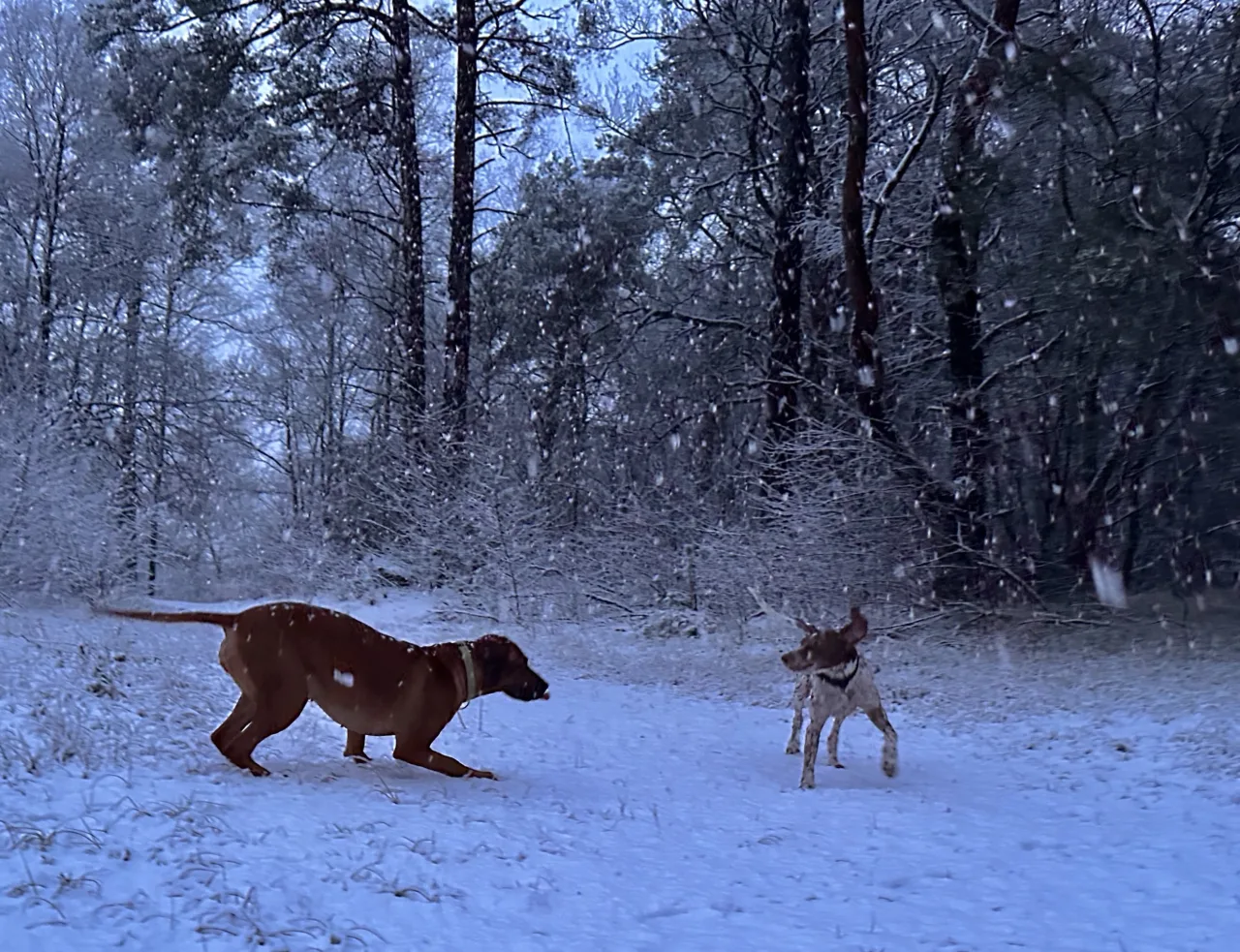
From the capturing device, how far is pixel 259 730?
603 centimetres

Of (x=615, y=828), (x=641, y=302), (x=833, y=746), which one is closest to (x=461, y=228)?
(x=641, y=302)

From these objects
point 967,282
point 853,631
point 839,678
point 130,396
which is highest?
point 967,282

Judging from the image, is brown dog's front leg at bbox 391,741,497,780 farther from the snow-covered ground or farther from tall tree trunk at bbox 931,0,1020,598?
tall tree trunk at bbox 931,0,1020,598

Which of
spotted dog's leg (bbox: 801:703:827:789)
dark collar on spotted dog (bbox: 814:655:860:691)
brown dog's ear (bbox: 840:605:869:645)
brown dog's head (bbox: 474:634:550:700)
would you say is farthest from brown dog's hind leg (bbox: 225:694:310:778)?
brown dog's ear (bbox: 840:605:869:645)

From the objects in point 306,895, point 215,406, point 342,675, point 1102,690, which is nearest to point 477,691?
point 342,675

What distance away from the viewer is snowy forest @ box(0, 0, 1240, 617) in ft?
40.6

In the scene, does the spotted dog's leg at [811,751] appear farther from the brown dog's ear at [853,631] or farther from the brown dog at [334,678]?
the brown dog at [334,678]

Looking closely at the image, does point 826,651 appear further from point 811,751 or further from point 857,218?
point 857,218

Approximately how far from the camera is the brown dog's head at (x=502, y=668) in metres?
6.93

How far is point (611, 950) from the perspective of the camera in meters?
3.82

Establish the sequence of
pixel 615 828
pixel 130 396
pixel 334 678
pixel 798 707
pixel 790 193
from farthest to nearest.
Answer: pixel 130 396 < pixel 790 193 < pixel 798 707 < pixel 334 678 < pixel 615 828

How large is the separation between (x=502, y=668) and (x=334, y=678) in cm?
118

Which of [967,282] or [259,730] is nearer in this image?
[259,730]

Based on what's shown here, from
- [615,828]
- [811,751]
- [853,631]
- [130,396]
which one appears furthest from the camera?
[130,396]
